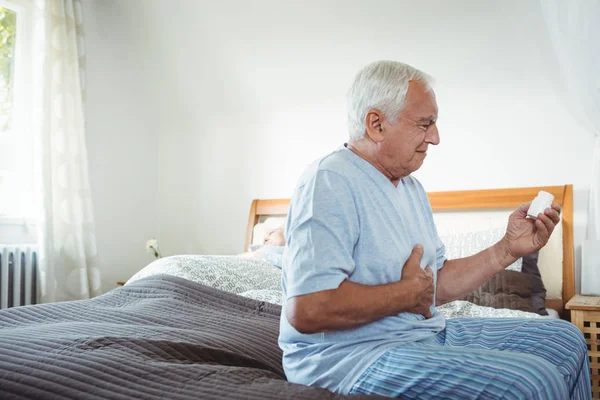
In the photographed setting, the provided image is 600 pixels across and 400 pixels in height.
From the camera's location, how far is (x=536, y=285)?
8.71ft

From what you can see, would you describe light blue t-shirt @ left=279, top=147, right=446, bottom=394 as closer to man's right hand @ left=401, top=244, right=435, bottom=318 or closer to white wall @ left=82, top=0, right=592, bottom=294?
man's right hand @ left=401, top=244, right=435, bottom=318

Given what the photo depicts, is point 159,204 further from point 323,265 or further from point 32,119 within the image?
point 323,265

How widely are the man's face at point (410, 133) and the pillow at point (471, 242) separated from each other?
1.51 m

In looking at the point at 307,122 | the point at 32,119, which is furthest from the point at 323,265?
the point at 32,119

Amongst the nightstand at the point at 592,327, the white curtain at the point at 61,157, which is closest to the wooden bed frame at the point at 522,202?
the nightstand at the point at 592,327

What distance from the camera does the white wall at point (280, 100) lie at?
3.05m

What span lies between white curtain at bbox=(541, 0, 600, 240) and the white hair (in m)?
0.95

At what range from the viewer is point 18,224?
143 inches

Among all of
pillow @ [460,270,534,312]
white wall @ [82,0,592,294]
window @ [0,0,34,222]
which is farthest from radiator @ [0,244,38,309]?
pillow @ [460,270,534,312]

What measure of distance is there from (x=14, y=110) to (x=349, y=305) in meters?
3.39

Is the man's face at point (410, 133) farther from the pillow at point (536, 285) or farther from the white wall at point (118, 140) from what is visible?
the white wall at point (118, 140)

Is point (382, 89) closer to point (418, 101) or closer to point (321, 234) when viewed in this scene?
point (418, 101)

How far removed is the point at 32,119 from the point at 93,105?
0.61 meters

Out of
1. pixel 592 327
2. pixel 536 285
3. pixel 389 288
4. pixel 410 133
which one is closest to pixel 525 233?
pixel 410 133
